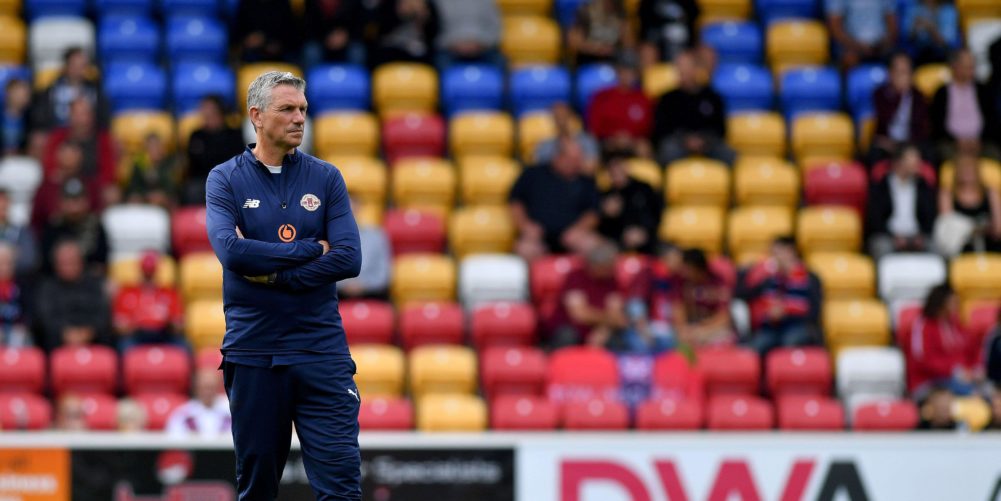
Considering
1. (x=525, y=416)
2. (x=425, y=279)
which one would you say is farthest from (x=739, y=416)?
(x=425, y=279)

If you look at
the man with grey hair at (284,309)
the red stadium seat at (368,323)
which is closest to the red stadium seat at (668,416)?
the red stadium seat at (368,323)

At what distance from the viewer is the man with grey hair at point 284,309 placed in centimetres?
519

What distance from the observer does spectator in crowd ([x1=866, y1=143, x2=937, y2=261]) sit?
12.4 meters

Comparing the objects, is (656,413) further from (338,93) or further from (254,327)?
(254,327)

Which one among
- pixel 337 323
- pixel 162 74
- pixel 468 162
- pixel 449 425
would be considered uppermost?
pixel 162 74

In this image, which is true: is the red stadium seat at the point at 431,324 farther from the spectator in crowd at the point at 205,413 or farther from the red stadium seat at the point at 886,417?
the red stadium seat at the point at 886,417

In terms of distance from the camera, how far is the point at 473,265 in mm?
11789

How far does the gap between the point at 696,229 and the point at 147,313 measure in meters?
4.33

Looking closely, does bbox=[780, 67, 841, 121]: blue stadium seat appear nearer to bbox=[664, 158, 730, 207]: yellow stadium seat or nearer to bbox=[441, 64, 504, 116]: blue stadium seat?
bbox=[664, 158, 730, 207]: yellow stadium seat

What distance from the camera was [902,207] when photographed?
12453 mm

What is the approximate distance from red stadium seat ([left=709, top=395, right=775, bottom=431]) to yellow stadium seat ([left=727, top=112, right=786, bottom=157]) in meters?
3.34

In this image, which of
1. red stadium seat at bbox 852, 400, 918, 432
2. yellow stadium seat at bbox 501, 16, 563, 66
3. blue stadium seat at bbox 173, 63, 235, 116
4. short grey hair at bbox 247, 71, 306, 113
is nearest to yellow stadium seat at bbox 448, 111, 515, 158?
yellow stadium seat at bbox 501, 16, 563, 66

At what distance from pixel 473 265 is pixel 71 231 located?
9.78ft

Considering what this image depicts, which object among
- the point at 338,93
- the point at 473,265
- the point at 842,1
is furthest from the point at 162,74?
the point at 842,1
